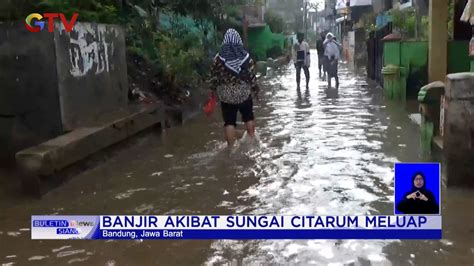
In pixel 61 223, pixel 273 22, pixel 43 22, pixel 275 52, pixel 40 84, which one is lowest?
pixel 61 223

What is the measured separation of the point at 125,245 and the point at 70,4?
15.9 ft

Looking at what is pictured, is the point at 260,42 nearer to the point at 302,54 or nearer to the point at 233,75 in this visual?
the point at 302,54

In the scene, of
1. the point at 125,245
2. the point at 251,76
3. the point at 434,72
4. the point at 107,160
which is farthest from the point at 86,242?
the point at 434,72

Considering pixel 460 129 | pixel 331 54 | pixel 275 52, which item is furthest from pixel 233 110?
pixel 275 52

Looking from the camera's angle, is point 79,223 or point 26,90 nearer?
point 79,223

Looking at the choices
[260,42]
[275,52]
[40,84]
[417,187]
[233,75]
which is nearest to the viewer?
[417,187]

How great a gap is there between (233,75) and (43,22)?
8.85 feet

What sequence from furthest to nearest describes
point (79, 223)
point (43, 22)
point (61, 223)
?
point (43, 22) → point (61, 223) → point (79, 223)

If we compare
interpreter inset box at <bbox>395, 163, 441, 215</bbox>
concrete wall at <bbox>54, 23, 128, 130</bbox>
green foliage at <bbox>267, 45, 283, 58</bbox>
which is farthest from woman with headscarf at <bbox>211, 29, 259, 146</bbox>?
green foliage at <bbox>267, 45, 283, 58</bbox>

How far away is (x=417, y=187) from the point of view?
3.46 meters

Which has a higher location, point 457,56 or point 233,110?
point 457,56

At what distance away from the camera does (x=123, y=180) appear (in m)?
6.73

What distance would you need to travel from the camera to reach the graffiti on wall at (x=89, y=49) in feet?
24.4

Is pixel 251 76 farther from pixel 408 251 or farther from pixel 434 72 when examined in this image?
pixel 434 72
